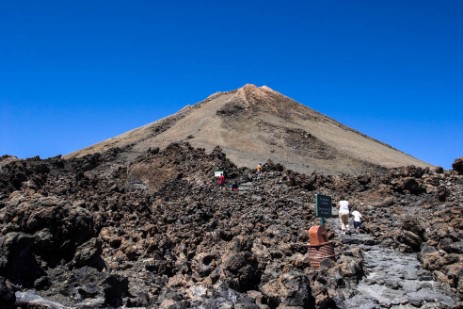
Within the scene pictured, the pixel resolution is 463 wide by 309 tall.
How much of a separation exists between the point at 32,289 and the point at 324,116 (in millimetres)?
51510

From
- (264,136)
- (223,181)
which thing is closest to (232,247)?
(223,181)

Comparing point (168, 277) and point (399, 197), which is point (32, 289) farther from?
point (399, 197)

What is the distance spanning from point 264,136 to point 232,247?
33487 millimetres

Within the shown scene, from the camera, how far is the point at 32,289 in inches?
307

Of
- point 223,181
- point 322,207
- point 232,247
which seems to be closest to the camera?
point 232,247

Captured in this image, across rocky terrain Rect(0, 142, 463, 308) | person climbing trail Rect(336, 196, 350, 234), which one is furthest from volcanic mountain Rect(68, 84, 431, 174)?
person climbing trail Rect(336, 196, 350, 234)

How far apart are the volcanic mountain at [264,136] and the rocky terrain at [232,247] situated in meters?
15.5

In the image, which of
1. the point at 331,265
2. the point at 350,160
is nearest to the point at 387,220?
the point at 331,265

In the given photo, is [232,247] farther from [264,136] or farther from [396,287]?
[264,136]

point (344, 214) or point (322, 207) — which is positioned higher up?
point (322, 207)

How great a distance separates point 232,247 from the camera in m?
9.84

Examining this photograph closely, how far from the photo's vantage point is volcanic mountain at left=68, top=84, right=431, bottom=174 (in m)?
37.5

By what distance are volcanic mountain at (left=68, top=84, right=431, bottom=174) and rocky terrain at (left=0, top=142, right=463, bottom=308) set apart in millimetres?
15468

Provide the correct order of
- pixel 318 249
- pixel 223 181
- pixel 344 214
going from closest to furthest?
pixel 318 249, pixel 344 214, pixel 223 181
